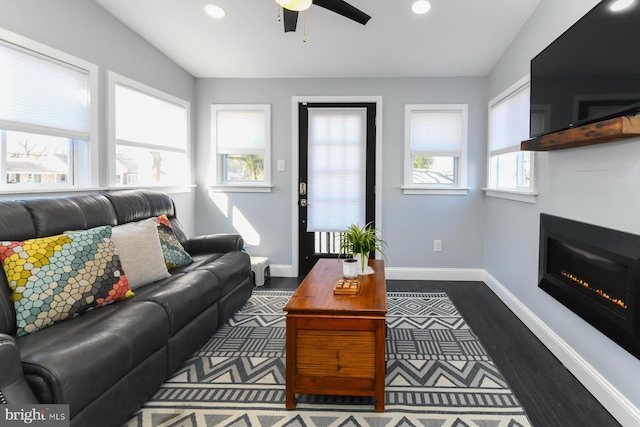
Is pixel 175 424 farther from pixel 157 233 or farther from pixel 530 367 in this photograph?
pixel 530 367

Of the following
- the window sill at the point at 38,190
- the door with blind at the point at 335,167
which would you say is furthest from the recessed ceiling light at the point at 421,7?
the window sill at the point at 38,190

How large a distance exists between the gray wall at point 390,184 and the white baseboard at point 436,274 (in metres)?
0.06

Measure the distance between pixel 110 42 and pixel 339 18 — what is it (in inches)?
77.8

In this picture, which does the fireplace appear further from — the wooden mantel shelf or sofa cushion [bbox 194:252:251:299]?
sofa cushion [bbox 194:252:251:299]

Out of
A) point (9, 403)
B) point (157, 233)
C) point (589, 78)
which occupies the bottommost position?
point (9, 403)

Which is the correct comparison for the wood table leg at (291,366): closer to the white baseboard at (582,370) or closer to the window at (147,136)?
the white baseboard at (582,370)

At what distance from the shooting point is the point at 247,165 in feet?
15.6

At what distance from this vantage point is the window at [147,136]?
11.0 feet

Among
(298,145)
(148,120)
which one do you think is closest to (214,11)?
(148,120)

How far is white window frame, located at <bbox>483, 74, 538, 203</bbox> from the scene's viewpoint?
3.11 meters

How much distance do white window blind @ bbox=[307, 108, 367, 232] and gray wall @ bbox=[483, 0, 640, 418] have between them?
154cm

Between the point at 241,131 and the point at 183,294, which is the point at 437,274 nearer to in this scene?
the point at 241,131

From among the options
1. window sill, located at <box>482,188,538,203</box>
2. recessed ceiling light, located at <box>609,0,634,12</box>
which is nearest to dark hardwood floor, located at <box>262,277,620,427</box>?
window sill, located at <box>482,188,538,203</box>

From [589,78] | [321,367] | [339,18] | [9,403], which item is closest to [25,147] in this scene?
[9,403]
